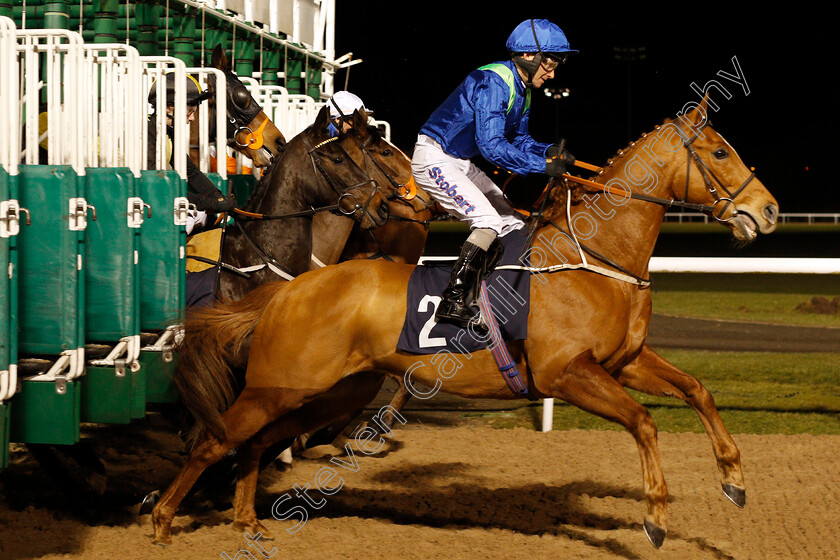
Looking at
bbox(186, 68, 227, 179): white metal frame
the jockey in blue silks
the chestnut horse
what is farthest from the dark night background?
the chestnut horse

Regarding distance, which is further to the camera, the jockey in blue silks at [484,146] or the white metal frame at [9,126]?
the jockey in blue silks at [484,146]

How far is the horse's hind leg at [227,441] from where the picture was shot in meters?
3.58

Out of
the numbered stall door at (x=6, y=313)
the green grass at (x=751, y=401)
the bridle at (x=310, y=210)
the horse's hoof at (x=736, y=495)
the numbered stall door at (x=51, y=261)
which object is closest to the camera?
the numbered stall door at (x=6, y=313)

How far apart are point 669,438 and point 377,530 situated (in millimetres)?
2251

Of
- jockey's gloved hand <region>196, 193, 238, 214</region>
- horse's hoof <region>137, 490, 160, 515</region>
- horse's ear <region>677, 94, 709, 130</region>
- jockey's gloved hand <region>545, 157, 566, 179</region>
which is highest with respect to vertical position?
horse's ear <region>677, 94, 709, 130</region>

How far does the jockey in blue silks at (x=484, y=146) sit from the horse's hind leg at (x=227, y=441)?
2.43 ft

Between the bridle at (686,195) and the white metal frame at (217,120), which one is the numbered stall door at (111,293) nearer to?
the white metal frame at (217,120)

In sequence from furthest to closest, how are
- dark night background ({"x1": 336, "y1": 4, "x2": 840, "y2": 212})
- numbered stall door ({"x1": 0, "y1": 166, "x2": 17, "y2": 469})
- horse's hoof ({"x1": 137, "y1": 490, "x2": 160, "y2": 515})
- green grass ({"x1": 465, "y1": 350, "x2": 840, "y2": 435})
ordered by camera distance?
dark night background ({"x1": 336, "y1": 4, "x2": 840, "y2": 212})
green grass ({"x1": 465, "y1": 350, "x2": 840, "y2": 435})
horse's hoof ({"x1": 137, "y1": 490, "x2": 160, "y2": 515})
numbered stall door ({"x1": 0, "y1": 166, "x2": 17, "y2": 469})

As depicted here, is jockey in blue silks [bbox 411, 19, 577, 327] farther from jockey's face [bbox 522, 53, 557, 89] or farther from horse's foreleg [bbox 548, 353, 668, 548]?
horse's foreleg [bbox 548, 353, 668, 548]

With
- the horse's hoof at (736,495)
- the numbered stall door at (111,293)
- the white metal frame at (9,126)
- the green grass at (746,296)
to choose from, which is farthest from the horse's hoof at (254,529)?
the green grass at (746,296)

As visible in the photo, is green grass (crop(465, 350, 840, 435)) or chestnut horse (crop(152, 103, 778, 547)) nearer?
chestnut horse (crop(152, 103, 778, 547))

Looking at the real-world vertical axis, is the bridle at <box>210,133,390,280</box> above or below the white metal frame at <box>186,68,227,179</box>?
below

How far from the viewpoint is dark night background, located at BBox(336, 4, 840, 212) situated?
2748 cm

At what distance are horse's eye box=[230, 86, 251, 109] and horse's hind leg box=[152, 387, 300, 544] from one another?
1.70 metres
